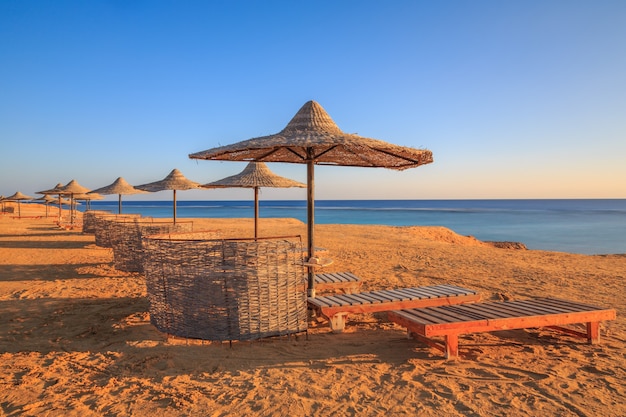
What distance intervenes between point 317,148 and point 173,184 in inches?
386

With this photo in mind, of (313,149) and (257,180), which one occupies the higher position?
(313,149)

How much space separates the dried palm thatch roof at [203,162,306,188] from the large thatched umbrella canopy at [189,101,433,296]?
9.96 ft

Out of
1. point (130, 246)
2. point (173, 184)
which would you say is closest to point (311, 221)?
point (130, 246)

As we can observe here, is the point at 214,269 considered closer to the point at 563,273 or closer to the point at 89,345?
the point at 89,345

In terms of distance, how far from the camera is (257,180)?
10172mm

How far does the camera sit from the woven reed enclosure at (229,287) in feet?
15.4

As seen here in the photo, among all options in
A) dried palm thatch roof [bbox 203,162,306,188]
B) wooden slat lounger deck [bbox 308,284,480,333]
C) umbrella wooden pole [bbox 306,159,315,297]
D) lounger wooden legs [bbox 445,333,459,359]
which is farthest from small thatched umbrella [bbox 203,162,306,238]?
lounger wooden legs [bbox 445,333,459,359]

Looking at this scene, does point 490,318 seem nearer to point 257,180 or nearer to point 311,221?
point 311,221

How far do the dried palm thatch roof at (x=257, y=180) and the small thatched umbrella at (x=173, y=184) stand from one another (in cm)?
387

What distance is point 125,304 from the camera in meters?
6.89

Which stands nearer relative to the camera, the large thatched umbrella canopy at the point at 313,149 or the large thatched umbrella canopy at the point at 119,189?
the large thatched umbrella canopy at the point at 313,149

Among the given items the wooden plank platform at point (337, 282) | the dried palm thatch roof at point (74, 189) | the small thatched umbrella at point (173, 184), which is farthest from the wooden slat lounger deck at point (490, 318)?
the dried palm thatch roof at point (74, 189)

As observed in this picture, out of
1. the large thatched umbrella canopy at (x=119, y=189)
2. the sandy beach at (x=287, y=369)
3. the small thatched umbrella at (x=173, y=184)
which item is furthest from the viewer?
the large thatched umbrella canopy at (x=119, y=189)

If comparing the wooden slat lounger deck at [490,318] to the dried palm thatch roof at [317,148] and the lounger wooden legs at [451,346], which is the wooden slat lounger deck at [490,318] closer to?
the lounger wooden legs at [451,346]
